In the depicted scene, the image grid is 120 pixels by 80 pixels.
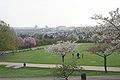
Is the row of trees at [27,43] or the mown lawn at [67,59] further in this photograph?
the row of trees at [27,43]

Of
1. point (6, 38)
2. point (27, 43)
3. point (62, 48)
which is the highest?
point (6, 38)

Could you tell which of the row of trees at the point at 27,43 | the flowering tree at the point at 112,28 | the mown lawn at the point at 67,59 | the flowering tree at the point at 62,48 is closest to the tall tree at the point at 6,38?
the mown lawn at the point at 67,59

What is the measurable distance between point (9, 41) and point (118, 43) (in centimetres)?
4565

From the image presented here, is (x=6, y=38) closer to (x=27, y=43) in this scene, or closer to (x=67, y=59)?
(x=67, y=59)

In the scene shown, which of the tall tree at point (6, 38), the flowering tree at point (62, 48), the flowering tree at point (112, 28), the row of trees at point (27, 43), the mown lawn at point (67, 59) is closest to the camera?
the flowering tree at point (112, 28)

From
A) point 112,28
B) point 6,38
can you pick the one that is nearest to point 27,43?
point 6,38

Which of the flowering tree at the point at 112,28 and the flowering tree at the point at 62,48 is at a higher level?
the flowering tree at the point at 112,28

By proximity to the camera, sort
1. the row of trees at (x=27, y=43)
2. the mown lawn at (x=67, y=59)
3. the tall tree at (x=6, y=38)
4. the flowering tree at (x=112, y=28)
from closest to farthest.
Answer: the flowering tree at (x=112, y=28) < the mown lawn at (x=67, y=59) < the tall tree at (x=6, y=38) < the row of trees at (x=27, y=43)

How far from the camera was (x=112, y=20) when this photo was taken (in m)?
20.2

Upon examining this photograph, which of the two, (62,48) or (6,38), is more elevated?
(6,38)

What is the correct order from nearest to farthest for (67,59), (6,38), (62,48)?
(62,48), (67,59), (6,38)

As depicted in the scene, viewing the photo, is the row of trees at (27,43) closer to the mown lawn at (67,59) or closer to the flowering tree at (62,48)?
the mown lawn at (67,59)

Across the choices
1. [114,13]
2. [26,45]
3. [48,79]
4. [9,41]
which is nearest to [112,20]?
[114,13]

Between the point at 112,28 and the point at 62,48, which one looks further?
the point at 62,48
